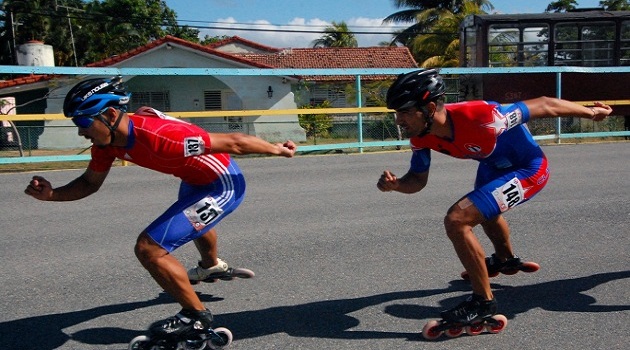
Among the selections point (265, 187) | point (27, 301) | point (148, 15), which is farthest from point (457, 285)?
point (148, 15)

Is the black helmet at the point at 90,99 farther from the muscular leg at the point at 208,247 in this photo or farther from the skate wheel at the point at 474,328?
the skate wheel at the point at 474,328

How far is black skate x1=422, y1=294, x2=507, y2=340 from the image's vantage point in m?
4.10

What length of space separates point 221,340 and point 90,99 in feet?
5.51

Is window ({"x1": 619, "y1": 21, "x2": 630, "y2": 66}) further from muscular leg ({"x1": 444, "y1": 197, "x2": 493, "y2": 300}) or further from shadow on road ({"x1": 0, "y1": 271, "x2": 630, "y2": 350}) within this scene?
muscular leg ({"x1": 444, "y1": 197, "x2": 493, "y2": 300})

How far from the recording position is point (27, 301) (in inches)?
194

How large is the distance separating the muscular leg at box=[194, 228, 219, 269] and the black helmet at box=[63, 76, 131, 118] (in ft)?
4.75

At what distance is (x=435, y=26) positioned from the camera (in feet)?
115

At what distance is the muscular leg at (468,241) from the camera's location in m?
4.12

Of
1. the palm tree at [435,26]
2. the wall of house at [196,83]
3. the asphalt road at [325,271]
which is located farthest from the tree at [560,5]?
the asphalt road at [325,271]

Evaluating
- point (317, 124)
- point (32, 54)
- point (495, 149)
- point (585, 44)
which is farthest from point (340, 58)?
point (495, 149)

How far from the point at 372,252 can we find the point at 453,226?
6.97 feet

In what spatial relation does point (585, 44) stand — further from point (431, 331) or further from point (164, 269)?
point (164, 269)

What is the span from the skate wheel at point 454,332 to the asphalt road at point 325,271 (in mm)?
47

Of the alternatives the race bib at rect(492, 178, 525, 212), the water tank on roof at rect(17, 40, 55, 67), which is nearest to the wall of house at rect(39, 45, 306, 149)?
the water tank on roof at rect(17, 40, 55, 67)
